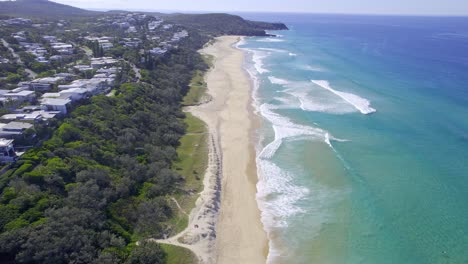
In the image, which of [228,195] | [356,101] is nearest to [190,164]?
[228,195]

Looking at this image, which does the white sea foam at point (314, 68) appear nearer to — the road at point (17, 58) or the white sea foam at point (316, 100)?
the white sea foam at point (316, 100)

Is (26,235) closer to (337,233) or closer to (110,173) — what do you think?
(110,173)

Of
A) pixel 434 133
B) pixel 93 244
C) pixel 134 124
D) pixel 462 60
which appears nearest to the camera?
pixel 93 244

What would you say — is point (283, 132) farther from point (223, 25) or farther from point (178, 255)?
point (223, 25)

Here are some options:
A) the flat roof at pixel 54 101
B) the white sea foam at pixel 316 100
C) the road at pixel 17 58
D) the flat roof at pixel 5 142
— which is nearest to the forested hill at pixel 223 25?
the road at pixel 17 58

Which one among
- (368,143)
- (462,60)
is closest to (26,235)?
(368,143)
